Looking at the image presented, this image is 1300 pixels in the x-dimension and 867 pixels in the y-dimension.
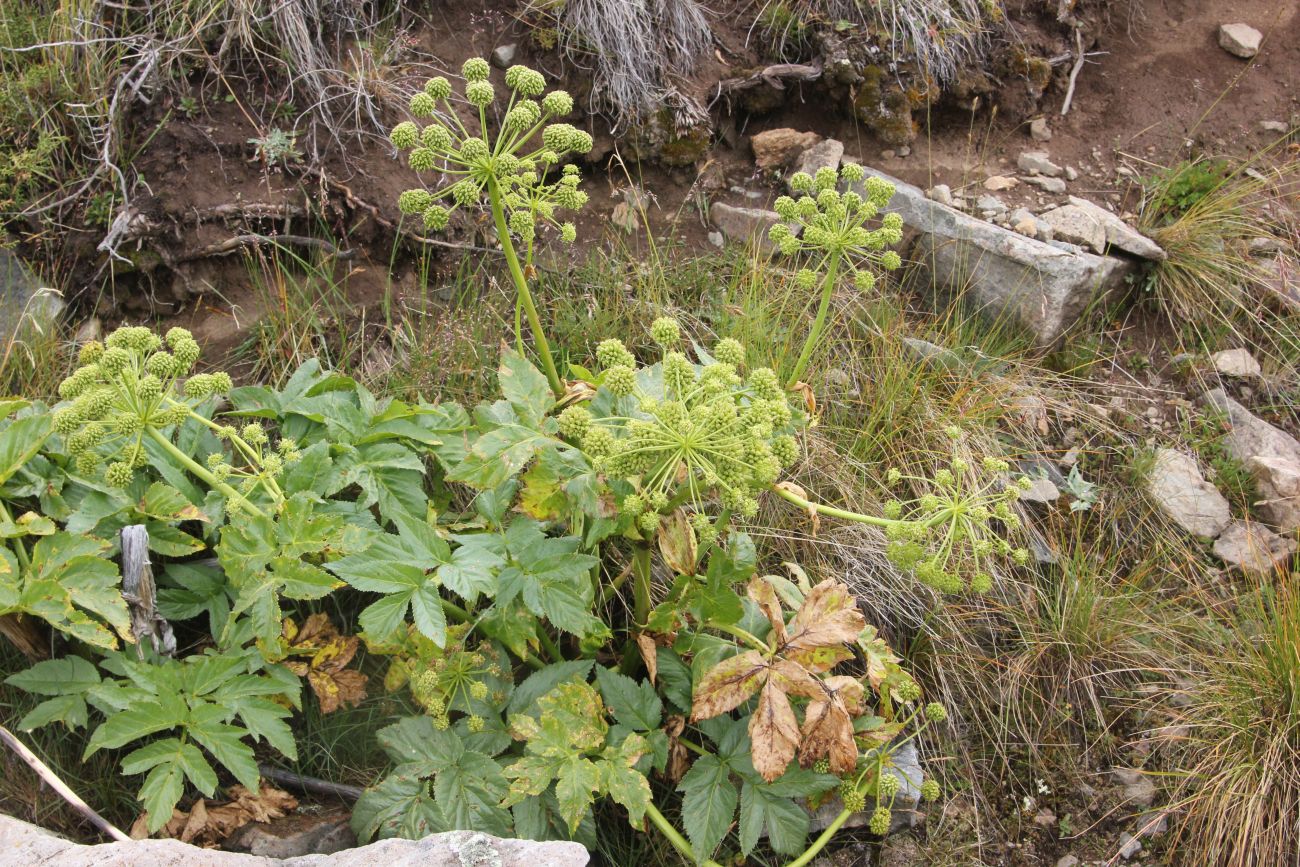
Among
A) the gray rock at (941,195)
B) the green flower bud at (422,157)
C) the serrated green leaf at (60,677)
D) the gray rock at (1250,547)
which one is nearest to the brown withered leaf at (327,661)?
the serrated green leaf at (60,677)

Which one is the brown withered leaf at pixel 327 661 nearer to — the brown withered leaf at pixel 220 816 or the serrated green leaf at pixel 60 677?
the brown withered leaf at pixel 220 816

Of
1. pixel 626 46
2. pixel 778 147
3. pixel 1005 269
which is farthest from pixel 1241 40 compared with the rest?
pixel 626 46

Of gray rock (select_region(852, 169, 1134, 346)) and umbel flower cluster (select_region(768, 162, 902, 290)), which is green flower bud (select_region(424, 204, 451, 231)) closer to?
umbel flower cluster (select_region(768, 162, 902, 290))

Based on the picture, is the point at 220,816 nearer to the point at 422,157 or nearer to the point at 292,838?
the point at 292,838

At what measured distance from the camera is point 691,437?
6.73ft

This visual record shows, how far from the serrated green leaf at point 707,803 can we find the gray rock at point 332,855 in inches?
19.1

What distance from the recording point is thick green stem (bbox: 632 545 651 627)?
2.56 meters

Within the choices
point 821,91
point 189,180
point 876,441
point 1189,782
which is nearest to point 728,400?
point 876,441

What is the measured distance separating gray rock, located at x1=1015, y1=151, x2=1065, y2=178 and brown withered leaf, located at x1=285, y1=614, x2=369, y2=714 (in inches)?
165

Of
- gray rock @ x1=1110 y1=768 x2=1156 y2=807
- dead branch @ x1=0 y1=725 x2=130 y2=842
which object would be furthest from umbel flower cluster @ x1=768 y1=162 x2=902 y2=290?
dead branch @ x1=0 y1=725 x2=130 y2=842

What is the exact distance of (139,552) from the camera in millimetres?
2535

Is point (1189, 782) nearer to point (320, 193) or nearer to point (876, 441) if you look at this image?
point (876, 441)

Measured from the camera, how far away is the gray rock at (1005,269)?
14.5ft

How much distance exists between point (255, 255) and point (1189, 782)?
3958 mm
